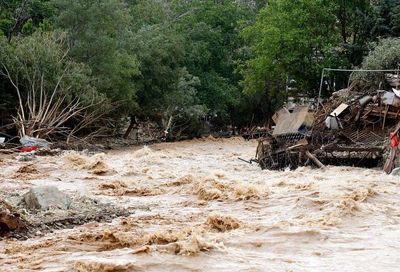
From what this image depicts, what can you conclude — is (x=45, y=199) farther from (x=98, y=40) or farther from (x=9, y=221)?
(x=98, y=40)

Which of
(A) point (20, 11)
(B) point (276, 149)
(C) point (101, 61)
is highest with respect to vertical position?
(A) point (20, 11)

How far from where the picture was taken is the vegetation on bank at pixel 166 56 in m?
27.3

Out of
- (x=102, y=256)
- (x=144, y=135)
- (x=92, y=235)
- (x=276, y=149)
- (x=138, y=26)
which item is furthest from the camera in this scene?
(x=144, y=135)

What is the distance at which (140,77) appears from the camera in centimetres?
3409

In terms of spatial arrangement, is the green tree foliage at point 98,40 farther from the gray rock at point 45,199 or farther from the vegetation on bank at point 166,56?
the gray rock at point 45,199

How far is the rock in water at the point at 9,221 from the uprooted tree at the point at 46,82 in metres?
16.8

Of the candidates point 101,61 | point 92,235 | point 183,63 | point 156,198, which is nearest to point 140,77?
point 101,61

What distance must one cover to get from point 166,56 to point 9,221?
85.0 feet

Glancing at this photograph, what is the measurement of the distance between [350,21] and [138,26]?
44.1 feet

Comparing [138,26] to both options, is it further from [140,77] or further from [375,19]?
[375,19]

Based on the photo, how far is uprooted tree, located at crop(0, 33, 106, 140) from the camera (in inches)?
1049

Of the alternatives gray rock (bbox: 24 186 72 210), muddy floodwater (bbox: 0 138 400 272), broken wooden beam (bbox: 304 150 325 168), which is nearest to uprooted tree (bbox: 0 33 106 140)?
muddy floodwater (bbox: 0 138 400 272)

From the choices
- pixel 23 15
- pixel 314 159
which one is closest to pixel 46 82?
pixel 23 15

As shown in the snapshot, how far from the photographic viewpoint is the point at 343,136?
65.9 feet
